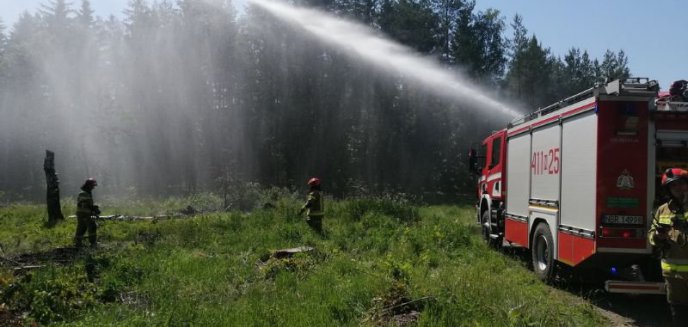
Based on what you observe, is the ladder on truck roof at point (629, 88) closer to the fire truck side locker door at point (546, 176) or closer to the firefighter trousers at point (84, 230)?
the fire truck side locker door at point (546, 176)

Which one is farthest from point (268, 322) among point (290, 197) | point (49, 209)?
point (290, 197)

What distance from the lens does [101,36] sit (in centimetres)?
4094

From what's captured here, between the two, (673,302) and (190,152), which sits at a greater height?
(190,152)

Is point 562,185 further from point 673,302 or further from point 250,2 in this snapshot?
point 250,2

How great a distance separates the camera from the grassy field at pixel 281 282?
516 centimetres

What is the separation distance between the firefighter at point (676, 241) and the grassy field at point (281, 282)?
3.16ft

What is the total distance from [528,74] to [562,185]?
40.1 meters

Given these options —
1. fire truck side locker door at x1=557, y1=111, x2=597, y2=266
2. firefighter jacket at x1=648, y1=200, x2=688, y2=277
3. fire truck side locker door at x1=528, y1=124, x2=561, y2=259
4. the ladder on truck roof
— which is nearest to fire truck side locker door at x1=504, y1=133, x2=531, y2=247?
fire truck side locker door at x1=528, y1=124, x2=561, y2=259

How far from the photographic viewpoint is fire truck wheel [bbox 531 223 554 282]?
7371 mm

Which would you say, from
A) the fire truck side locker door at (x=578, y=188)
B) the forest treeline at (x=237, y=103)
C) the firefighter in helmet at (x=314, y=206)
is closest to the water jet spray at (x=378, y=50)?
the forest treeline at (x=237, y=103)

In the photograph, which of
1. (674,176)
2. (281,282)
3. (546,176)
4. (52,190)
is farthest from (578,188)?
(52,190)

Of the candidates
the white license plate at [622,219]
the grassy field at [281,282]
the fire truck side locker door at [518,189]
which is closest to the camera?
the grassy field at [281,282]

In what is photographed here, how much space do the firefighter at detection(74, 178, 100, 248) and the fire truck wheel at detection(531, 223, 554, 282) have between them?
9053 mm

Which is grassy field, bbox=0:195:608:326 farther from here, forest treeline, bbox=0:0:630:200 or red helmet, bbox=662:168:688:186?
forest treeline, bbox=0:0:630:200
